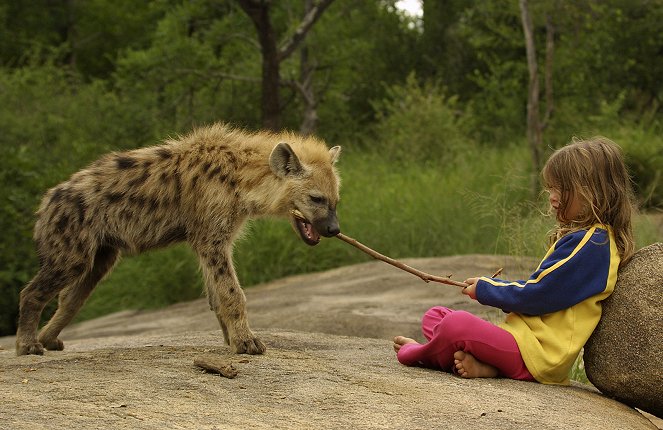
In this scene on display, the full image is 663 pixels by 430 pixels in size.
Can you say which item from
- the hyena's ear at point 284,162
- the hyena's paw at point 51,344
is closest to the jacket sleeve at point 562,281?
the hyena's ear at point 284,162

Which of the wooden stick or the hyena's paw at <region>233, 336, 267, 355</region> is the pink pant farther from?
the hyena's paw at <region>233, 336, 267, 355</region>

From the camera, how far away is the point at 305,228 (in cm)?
497

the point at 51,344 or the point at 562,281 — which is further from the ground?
the point at 562,281

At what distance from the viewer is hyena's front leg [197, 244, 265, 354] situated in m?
4.55

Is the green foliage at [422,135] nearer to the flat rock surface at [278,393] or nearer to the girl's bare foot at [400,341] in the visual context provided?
the flat rock surface at [278,393]

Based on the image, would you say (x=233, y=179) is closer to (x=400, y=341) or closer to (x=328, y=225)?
(x=328, y=225)

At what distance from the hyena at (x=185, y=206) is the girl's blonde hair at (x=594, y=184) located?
120cm

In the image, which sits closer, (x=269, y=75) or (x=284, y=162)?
(x=284, y=162)

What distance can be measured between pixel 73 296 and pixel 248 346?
3.79 ft

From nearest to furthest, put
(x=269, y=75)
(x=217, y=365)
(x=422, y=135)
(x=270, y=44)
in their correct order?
(x=217, y=365) < (x=270, y=44) < (x=269, y=75) < (x=422, y=135)

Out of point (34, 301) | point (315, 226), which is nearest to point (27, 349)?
point (34, 301)

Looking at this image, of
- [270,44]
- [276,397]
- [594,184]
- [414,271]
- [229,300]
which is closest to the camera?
[276,397]

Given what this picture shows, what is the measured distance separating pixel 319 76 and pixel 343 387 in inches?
561

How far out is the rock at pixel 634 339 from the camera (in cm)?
403
